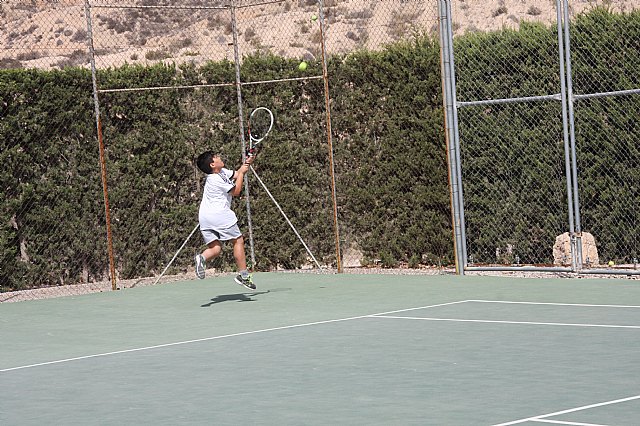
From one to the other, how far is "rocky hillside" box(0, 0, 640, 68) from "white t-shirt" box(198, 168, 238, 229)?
27.4m

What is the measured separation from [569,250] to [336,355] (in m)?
5.56

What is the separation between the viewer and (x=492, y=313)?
417 inches

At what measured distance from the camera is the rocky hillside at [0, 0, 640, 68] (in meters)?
42.1

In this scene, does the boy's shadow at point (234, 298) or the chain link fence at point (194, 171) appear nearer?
the boy's shadow at point (234, 298)

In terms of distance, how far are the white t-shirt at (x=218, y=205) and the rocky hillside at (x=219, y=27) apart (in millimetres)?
27388

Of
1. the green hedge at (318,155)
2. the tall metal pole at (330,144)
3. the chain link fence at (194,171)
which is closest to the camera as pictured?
the green hedge at (318,155)

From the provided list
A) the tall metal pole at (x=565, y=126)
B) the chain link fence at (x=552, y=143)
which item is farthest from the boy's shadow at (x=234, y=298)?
the tall metal pole at (x=565, y=126)

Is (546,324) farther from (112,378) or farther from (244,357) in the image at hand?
(112,378)

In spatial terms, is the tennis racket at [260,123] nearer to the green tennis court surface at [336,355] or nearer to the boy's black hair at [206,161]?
the green tennis court surface at [336,355]

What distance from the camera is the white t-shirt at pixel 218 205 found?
1259 centimetres

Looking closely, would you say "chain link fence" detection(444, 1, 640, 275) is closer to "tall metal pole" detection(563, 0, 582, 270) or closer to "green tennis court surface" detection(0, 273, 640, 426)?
"tall metal pole" detection(563, 0, 582, 270)

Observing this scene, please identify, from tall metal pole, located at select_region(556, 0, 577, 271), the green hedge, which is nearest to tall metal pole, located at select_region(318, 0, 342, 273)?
the green hedge

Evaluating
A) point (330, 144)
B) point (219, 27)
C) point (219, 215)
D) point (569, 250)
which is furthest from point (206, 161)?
point (219, 27)

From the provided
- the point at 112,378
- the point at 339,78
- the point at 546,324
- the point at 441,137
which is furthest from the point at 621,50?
the point at 112,378
